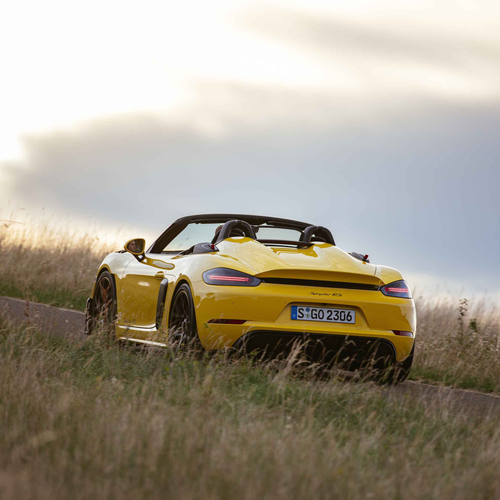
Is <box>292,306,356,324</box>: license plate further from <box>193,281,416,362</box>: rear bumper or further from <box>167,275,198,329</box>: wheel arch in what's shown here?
<box>167,275,198,329</box>: wheel arch

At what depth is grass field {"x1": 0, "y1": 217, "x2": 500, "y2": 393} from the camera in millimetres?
8727

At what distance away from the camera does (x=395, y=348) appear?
6766 millimetres

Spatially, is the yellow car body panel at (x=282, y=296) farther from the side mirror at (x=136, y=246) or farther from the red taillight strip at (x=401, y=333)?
the side mirror at (x=136, y=246)

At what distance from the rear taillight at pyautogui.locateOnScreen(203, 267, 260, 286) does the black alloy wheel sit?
76.2 inches

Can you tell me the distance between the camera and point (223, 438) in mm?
3918

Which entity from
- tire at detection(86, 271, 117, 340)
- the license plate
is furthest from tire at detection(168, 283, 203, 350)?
tire at detection(86, 271, 117, 340)

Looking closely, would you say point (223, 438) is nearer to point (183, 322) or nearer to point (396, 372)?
point (183, 322)

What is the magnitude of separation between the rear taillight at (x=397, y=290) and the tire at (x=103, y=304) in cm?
284

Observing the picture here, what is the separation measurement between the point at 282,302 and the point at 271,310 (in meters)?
0.11

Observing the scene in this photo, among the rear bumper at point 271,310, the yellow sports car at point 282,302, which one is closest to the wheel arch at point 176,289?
the yellow sports car at point 282,302

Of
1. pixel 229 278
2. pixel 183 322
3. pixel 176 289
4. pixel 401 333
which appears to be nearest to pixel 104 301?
pixel 176 289

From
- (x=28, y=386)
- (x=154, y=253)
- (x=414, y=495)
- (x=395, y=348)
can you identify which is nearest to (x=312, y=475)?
(x=414, y=495)

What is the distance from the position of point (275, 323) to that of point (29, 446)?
2924 millimetres

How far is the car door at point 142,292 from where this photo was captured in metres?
7.58
